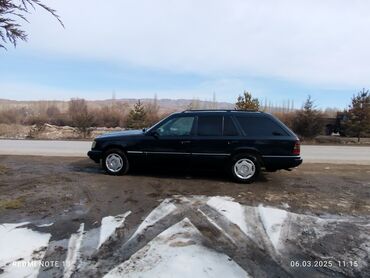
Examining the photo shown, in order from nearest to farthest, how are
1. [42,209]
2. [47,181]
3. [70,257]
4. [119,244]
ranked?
[70,257] < [119,244] < [42,209] < [47,181]

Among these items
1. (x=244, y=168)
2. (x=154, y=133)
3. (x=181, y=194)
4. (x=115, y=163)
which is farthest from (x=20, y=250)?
(x=244, y=168)

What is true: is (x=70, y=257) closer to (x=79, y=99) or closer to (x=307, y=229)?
(x=307, y=229)

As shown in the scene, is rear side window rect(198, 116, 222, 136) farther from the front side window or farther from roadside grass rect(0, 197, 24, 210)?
roadside grass rect(0, 197, 24, 210)

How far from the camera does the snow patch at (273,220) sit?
5449mm

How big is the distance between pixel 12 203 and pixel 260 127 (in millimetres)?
5340

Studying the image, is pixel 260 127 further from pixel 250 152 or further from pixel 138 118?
pixel 138 118

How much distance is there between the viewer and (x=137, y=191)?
308 inches

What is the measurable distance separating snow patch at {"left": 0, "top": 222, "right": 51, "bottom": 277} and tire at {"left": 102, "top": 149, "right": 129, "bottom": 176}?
3.84 meters

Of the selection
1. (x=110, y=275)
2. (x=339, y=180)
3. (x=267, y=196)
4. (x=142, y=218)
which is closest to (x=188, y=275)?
(x=110, y=275)

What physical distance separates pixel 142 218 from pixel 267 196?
2741mm

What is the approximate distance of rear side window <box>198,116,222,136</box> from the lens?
9.12m

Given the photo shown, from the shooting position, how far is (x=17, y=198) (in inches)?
278

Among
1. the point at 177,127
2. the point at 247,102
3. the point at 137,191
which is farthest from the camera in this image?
the point at 247,102

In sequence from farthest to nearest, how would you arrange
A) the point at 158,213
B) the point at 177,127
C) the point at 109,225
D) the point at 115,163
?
the point at 115,163, the point at 177,127, the point at 158,213, the point at 109,225
